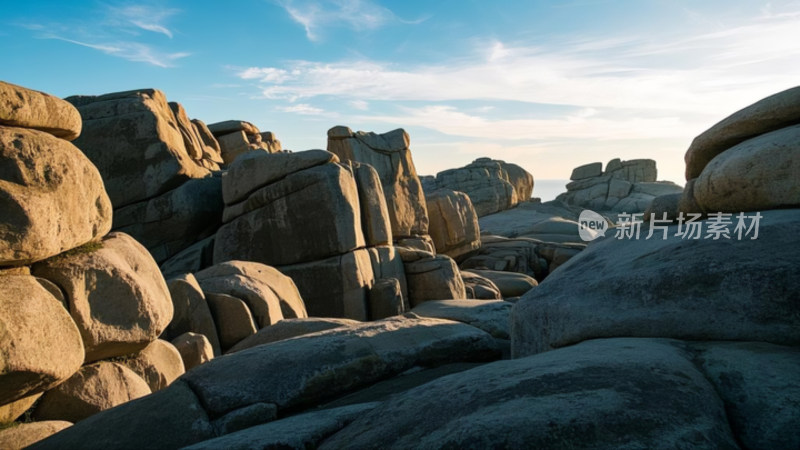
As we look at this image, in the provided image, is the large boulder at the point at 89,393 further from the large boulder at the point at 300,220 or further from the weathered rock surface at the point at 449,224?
the weathered rock surface at the point at 449,224

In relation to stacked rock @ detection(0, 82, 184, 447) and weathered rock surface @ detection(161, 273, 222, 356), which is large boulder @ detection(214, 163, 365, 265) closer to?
weathered rock surface @ detection(161, 273, 222, 356)

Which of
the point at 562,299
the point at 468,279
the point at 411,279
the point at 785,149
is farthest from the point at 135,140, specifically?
the point at 785,149

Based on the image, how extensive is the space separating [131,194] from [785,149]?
15692 mm

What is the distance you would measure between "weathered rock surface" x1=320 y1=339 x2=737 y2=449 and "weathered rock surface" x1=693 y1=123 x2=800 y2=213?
9.98 ft

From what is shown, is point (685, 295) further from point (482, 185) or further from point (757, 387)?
point (482, 185)

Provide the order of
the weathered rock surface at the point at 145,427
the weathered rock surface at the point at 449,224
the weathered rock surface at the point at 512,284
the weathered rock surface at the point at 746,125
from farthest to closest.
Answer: the weathered rock surface at the point at 449,224 < the weathered rock surface at the point at 512,284 < the weathered rock surface at the point at 746,125 < the weathered rock surface at the point at 145,427

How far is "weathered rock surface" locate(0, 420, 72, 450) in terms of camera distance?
227 inches

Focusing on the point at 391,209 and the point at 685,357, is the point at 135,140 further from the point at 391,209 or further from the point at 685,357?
the point at 685,357

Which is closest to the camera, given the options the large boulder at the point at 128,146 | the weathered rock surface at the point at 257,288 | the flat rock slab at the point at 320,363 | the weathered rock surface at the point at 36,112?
the flat rock slab at the point at 320,363

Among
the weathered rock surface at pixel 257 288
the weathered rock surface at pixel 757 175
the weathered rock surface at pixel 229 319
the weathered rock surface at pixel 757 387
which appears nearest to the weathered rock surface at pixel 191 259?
the weathered rock surface at pixel 257 288

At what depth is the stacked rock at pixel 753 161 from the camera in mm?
6531

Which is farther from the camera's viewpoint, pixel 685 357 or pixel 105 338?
pixel 105 338

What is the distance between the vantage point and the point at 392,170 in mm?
23250

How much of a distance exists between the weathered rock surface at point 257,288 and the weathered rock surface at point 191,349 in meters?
1.75
